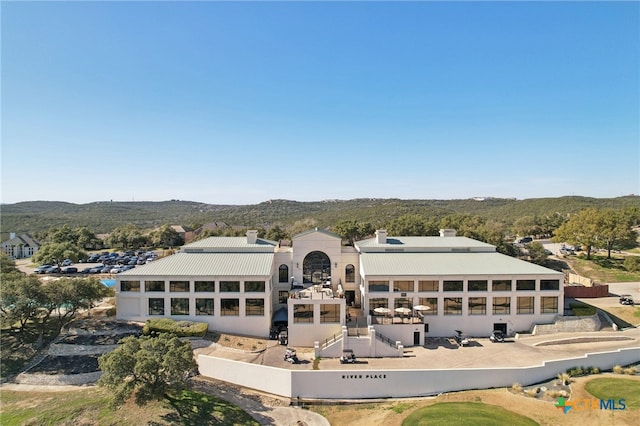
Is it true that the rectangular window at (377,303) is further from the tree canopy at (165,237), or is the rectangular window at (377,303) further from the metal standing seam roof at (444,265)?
the tree canopy at (165,237)

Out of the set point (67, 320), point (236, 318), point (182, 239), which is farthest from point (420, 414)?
point (182, 239)

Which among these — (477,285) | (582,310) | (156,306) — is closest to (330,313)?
(477,285)

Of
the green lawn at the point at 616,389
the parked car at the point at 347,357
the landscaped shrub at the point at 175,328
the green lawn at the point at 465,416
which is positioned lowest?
the green lawn at the point at 465,416

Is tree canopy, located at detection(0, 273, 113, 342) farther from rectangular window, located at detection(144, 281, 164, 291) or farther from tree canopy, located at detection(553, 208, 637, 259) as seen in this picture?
tree canopy, located at detection(553, 208, 637, 259)

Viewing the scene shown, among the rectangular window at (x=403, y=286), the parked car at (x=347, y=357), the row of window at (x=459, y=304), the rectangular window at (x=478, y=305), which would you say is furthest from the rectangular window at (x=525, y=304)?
the parked car at (x=347, y=357)

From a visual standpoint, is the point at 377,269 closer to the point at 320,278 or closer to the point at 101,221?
the point at 320,278

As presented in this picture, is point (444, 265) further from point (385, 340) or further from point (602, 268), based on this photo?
point (602, 268)
